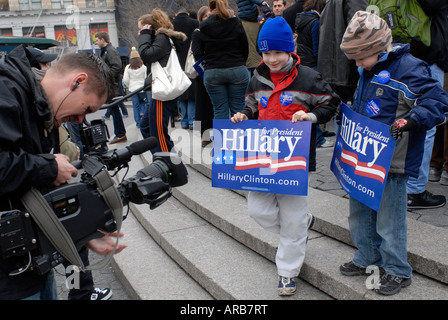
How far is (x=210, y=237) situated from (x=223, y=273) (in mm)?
683

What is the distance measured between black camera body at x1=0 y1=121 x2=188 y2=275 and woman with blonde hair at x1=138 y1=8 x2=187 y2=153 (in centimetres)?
306

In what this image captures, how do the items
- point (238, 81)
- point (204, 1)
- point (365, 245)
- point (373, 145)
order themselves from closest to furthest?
1. point (373, 145)
2. point (365, 245)
3. point (238, 81)
4. point (204, 1)

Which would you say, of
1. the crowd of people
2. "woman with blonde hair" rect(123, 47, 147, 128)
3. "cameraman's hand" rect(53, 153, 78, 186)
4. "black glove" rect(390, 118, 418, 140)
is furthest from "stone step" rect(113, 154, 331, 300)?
"woman with blonde hair" rect(123, 47, 147, 128)

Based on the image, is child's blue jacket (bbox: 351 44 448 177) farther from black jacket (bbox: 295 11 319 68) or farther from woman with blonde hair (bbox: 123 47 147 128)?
woman with blonde hair (bbox: 123 47 147 128)

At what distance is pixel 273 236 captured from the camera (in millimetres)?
3469

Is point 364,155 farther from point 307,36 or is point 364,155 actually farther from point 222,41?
point 307,36

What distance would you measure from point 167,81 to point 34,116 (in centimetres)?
338

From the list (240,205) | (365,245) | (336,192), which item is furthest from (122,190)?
(336,192)

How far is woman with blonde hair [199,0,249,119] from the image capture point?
511 centimetres

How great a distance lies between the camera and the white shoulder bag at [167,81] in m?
4.99

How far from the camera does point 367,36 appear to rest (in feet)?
8.31

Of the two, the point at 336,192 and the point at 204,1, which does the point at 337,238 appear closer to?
the point at 336,192

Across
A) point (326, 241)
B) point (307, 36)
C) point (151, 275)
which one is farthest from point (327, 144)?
point (151, 275)

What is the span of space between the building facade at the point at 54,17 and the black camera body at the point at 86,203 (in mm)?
41769
